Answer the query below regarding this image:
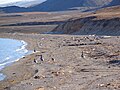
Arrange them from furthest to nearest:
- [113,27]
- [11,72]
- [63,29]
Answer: [63,29] < [113,27] < [11,72]

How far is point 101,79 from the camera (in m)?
28.0

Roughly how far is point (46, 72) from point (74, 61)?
610cm

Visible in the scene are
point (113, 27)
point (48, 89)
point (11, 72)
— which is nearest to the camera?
point (48, 89)

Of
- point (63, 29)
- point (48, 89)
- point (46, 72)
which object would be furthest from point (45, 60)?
point (63, 29)

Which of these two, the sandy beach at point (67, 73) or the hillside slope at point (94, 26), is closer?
the sandy beach at point (67, 73)

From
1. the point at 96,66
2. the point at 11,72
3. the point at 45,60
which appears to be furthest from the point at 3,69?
the point at 96,66

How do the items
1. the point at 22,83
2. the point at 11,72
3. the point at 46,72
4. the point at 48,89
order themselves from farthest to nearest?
the point at 11,72, the point at 46,72, the point at 22,83, the point at 48,89

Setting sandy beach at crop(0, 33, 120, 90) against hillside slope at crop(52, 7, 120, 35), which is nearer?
sandy beach at crop(0, 33, 120, 90)

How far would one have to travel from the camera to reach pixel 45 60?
143ft

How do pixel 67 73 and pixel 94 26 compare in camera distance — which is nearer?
pixel 67 73

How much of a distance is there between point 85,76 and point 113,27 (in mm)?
46150

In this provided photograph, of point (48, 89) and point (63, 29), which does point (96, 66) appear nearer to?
point (48, 89)

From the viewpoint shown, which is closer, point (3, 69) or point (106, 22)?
point (3, 69)

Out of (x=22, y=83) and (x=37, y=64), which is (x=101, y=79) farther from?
(x=37, y=64)
